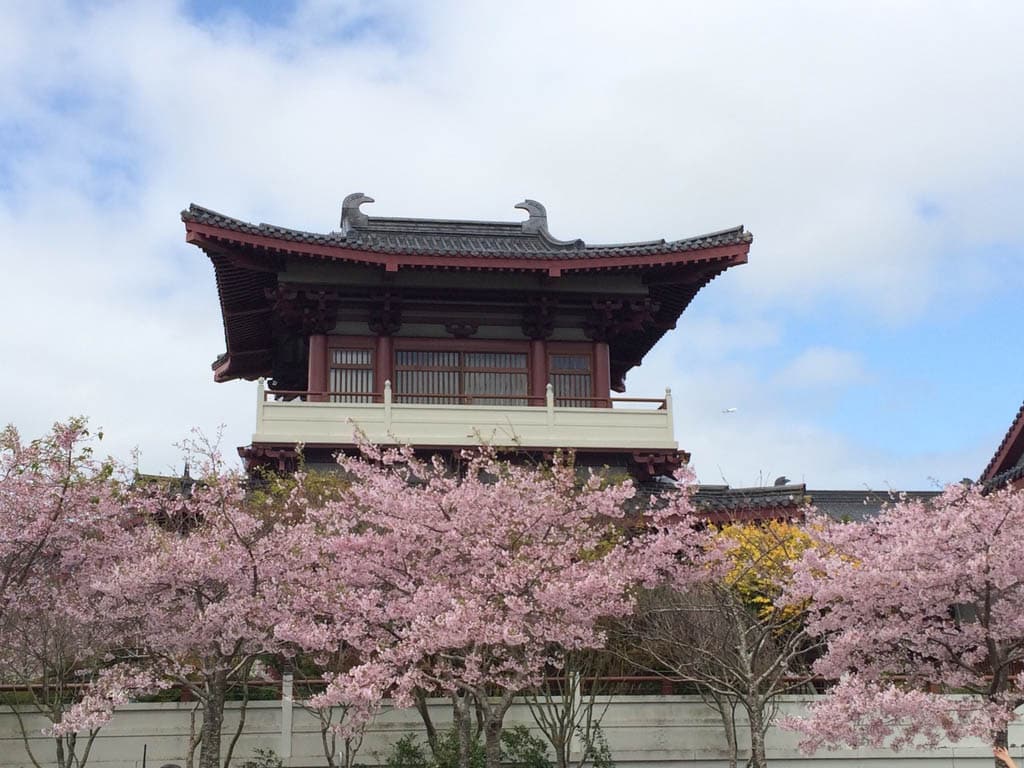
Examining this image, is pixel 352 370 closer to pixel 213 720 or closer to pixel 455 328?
pixel 455 328

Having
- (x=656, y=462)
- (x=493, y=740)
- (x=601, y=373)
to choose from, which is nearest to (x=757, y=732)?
(x=493, y=740)

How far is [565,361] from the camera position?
24.9 m

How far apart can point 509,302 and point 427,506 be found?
36.0 ft

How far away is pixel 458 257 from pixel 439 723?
31.7 ft

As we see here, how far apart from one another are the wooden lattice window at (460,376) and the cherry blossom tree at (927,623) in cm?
1086

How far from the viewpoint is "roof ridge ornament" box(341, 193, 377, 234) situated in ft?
87.4

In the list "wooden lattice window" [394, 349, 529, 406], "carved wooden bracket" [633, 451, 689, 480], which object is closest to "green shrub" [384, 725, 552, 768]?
"carved wooden bracket" [633, 451, 689, 480]

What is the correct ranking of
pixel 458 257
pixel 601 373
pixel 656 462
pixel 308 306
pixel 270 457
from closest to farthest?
1. pixel 270 457
2. pixel 458 257
3. pixel 656 462
4. pixel 308 306
5. pixel 601 373

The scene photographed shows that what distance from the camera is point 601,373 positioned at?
2480 cm

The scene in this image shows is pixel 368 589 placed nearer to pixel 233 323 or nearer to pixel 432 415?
pixel 432 415

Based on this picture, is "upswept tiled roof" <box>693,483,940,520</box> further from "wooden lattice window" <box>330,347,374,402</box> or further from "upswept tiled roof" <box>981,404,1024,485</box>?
"wooden lattice window" <box>330,347,374,402</box>

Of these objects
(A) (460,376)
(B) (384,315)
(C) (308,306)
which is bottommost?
(A) (460,376)

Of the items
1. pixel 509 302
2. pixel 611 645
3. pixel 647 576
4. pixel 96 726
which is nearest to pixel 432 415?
pixel 509 302

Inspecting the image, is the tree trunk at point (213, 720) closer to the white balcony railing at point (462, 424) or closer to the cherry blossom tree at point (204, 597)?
the cherry blossom tree at point (204, 597)
